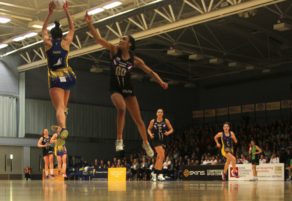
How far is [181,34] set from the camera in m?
32.5

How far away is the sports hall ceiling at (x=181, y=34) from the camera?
24.1 m

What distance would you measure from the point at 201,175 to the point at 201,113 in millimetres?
21670

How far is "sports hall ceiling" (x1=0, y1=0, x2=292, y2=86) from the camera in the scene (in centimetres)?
2406

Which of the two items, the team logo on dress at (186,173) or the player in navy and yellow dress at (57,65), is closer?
the player in navy and yellow dress at (57,65)

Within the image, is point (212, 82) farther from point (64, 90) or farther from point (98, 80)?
point (64, 90)

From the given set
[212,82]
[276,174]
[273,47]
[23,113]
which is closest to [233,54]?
[273,47]

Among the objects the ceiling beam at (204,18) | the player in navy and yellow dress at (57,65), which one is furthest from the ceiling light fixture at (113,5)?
the player in navy and yellow dress at (57,65)

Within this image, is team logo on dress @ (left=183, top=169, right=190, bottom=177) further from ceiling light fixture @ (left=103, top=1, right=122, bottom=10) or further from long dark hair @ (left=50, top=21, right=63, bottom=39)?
long dark hair @ (left=50, top=21, right=63, bottom=39)

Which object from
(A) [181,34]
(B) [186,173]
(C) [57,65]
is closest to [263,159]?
(B) [186,173]

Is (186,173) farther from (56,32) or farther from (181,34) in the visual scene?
(56,32)

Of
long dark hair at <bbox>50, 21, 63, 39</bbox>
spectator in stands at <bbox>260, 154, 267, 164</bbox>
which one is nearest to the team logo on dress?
spectator in stands at <bbox>260, 154, 267, 164</bbox>

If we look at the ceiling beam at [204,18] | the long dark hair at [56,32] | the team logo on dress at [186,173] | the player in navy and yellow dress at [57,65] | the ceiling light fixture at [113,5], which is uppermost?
the ceiling light fixture at [113,5]

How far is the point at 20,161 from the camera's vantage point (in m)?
37.7

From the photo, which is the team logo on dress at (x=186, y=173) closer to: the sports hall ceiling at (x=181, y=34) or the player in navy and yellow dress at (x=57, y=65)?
the sports hall ceiling at (x=181, y=34)
